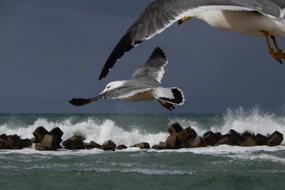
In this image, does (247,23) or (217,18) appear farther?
(217,18)

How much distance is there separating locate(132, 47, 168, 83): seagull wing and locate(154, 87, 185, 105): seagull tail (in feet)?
3.36

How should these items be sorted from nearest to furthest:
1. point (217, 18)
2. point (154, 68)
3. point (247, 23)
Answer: point (247, 23), point (217, 18), point (154, 68)

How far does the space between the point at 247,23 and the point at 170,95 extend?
6.45 ft

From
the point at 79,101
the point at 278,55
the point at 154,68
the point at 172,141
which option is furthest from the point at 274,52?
the point at 172,141

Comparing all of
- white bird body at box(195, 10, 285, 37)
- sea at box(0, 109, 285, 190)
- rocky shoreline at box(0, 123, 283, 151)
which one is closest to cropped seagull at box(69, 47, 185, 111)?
white bird body at box(195, 10, 285, 37)

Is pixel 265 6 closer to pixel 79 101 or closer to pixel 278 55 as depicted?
pixel 278 55

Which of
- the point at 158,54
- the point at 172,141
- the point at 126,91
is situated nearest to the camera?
the point at 126,91

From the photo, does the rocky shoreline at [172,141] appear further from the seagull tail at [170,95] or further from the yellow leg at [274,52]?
the yellow leg at [274,52]

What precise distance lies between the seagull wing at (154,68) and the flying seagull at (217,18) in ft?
9.68

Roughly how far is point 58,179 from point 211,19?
12808 millimetres

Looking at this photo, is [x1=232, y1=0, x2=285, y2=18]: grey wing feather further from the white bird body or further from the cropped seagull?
the cropped seagull

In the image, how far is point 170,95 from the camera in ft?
16.5

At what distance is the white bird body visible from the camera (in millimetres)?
3072

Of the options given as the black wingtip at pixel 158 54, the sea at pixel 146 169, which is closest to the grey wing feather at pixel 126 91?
the black wingtip at pixel 158 54
